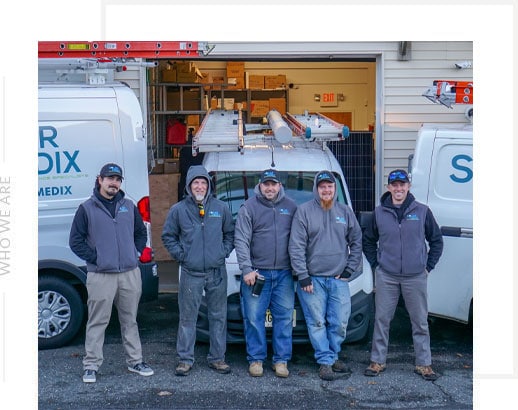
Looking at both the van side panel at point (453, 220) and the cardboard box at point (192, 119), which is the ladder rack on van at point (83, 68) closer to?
the van side panel at point (453, 220)

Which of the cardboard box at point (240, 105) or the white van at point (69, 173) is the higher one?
the cardboard box at point (240, 105)

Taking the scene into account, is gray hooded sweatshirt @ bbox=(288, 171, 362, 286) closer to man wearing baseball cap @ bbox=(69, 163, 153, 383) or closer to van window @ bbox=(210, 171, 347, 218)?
van window @ bbox=(210, 171, 347, 218)

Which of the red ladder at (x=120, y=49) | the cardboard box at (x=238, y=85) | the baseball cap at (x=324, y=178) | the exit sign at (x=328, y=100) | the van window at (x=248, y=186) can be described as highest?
the cardboard box at (x=238, y=85)

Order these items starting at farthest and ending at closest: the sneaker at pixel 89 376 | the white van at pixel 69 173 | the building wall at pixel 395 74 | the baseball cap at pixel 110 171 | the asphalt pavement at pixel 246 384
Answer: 1. the building wall at pixel 395 74
2. the white van at pixel 69 173
3. the sneaker at pixel 89 376
4. the baseball cap at pixel 110 171
5. the asphalt pavement at pixel 246 384

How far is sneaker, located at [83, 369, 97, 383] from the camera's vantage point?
7.09m

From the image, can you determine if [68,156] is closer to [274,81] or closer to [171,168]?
[171,168]

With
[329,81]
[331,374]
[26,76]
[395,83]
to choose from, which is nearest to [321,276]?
[331,374]

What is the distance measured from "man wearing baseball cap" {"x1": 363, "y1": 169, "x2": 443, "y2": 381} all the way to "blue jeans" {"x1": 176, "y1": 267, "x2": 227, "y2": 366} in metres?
1.27

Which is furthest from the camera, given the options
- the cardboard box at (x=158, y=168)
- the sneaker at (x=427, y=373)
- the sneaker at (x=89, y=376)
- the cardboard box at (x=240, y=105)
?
the cardboard box at (x=240, y=105)

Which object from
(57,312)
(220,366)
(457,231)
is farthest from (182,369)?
(457,231)

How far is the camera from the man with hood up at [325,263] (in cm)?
715

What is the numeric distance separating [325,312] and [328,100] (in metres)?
6.93

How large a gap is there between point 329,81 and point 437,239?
6.69m

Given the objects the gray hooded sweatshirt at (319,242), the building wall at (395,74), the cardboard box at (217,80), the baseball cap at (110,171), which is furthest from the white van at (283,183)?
the cardboard box at (217,80)
